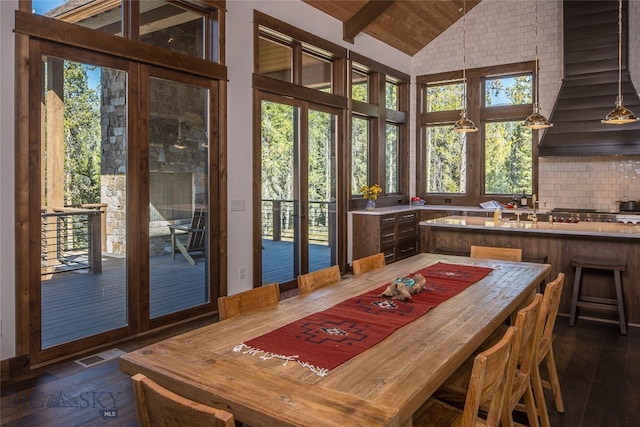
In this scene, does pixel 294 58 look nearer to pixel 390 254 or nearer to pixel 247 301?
pixel 390 254

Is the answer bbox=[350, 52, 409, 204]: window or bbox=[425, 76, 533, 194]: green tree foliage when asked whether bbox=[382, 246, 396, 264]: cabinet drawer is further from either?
bbox=[425, 76, 533, 194]: green tree foliage

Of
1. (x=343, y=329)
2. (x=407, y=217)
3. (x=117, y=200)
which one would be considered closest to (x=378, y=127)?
(x=407, y=217)

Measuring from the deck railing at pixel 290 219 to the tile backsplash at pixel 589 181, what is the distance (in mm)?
3262

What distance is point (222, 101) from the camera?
5.08 meters

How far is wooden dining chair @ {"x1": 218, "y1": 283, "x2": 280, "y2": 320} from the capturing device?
91.0 inches

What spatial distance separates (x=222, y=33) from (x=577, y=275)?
4353mm

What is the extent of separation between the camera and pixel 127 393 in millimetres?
3156

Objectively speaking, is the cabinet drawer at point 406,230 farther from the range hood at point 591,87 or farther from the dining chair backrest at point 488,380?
the dining chair backrest at point 488,380

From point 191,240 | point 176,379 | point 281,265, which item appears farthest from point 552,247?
point 176,379

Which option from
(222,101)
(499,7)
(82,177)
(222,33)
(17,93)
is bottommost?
(82,177)

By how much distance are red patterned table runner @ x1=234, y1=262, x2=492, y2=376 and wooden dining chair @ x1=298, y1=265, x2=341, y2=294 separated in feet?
1.16

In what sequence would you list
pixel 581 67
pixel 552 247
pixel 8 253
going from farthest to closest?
pixel 581 67
pixel 552 247
pixel 8 253

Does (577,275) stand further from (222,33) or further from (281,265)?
(222,33)

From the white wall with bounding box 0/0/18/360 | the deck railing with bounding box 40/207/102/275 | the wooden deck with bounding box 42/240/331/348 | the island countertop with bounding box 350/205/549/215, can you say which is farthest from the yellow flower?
the white wall with bounding box 0/0/18/360
